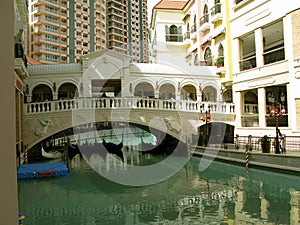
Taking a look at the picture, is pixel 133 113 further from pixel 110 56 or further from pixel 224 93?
pixel 224 93

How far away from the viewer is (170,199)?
845cm

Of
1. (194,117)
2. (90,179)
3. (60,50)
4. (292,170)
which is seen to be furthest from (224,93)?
(60,50)

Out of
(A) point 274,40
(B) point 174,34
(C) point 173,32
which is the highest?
(C) point 173,32

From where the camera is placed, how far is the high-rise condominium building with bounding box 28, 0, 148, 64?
43.7 m

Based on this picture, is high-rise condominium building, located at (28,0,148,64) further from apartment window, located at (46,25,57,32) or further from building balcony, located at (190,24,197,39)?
building balcony, located at (190,24,197,39)

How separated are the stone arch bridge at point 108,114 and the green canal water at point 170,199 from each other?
11.0 feet

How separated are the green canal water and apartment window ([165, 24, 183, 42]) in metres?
14.5

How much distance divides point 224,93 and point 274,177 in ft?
30.4

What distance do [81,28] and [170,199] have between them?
155 ft

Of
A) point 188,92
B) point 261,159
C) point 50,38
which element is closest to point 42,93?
point 188,92

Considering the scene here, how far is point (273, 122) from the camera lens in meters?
15.1

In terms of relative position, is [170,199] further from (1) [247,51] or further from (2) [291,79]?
(1) [247,51]

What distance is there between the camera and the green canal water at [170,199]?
6.77 metres

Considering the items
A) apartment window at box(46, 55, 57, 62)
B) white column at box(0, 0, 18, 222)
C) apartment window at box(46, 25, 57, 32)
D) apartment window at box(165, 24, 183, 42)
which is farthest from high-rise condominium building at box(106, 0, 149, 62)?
white column at box(0, 0, 18, 222)
